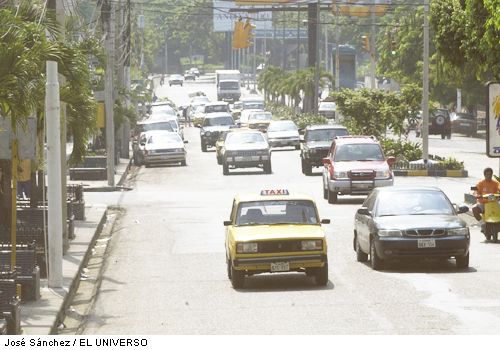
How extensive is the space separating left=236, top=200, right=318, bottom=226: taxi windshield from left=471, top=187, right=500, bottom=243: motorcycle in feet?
25.5

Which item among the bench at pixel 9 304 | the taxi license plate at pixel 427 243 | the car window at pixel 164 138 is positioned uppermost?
the bench at pixel 9 304

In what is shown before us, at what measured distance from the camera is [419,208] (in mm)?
27234

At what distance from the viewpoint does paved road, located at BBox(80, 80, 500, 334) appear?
19.8 meters

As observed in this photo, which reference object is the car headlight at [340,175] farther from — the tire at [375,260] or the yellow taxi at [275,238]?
the yellow taxi at [275,238]

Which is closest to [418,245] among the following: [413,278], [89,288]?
[413,278]

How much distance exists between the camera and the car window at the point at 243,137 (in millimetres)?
60250

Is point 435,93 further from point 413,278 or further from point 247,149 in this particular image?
point 413,278

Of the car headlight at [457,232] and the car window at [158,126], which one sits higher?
the car headlight at [457,232]

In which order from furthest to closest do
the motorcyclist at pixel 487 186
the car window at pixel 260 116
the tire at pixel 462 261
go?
the car window at pixel 260 116 < the motorcyclist at pixel 487 186 < the tire at pixel 462 261

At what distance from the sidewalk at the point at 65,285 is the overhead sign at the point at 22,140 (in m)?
2.15

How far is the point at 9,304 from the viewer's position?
1878 cm

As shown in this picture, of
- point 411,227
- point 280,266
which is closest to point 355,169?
point 411,227

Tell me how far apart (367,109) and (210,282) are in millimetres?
38954

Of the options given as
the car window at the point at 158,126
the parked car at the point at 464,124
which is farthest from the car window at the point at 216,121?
the parked car at the point at 464,124
